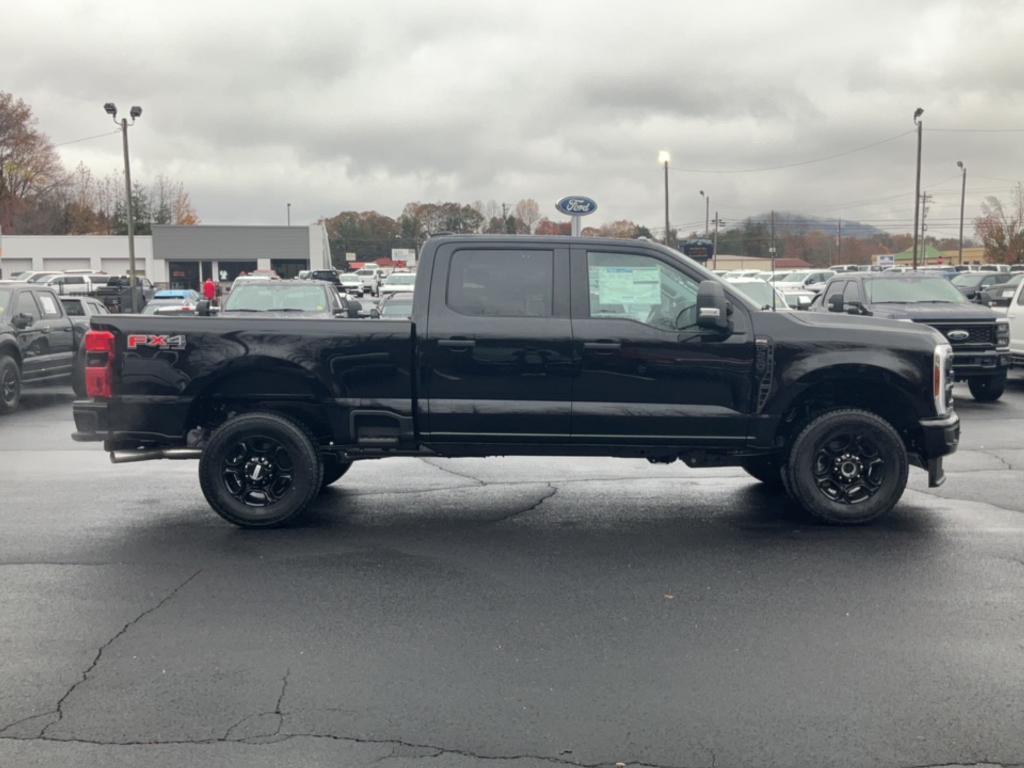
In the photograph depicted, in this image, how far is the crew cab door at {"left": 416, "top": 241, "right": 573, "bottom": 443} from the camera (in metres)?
7.18

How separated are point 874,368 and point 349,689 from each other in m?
4.50

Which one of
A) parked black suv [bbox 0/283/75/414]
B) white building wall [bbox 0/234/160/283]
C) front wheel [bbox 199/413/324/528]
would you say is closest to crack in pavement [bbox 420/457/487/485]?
front wheel [bbox 199/413/324/528]

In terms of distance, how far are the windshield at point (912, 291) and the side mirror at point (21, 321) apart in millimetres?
12680

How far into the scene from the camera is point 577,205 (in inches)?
677

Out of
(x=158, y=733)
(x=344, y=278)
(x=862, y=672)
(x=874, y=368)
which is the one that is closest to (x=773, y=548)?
(x=874, y=368)

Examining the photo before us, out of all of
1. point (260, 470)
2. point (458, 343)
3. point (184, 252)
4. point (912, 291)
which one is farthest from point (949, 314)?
point (184, 252)

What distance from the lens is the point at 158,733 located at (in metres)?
4.03

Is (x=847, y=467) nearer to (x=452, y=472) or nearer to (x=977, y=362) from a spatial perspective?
(x=452, y=472)

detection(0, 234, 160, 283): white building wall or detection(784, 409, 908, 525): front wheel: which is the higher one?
detection(0, 234, 160, 283): white building wall

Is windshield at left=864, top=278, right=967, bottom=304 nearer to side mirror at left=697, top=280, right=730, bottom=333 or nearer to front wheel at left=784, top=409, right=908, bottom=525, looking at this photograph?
front wheel at left=784, top=409, right=908, bottom=525

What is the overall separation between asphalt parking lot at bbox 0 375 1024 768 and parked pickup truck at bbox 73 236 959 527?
0.55m

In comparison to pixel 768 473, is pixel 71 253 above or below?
above

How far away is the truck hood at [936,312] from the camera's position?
14492mm

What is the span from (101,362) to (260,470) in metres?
1.33
